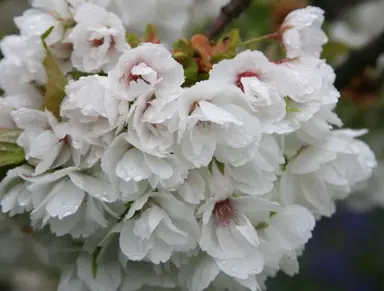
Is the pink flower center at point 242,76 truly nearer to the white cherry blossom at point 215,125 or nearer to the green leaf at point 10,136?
the white cherry blossom at point 215,125

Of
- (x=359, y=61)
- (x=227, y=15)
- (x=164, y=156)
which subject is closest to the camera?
(x=164, y=156)

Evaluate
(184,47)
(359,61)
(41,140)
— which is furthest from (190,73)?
(359,61)

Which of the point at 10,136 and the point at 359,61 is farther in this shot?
the point at 359,61

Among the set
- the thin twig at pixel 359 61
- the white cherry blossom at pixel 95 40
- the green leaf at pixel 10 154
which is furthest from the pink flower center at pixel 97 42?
the thin twig at pixel 359 61

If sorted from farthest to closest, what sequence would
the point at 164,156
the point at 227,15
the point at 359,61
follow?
the point at 359,61 < the point at 227,15 < the point at 164,156

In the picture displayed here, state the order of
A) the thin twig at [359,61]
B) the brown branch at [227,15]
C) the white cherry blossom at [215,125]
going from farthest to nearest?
1. the thin twig at [359,61]
2. the brown branch at [227,15]
3. the white cherry blossom at [215,125]

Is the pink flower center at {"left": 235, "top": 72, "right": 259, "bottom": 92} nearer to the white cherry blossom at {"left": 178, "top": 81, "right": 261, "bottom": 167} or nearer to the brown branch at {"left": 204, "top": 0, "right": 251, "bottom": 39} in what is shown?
the white cherry blossom at {"left": 178, "top": 81, "right": 261, "bottom": 167}

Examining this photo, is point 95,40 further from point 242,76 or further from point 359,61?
point 359,61
